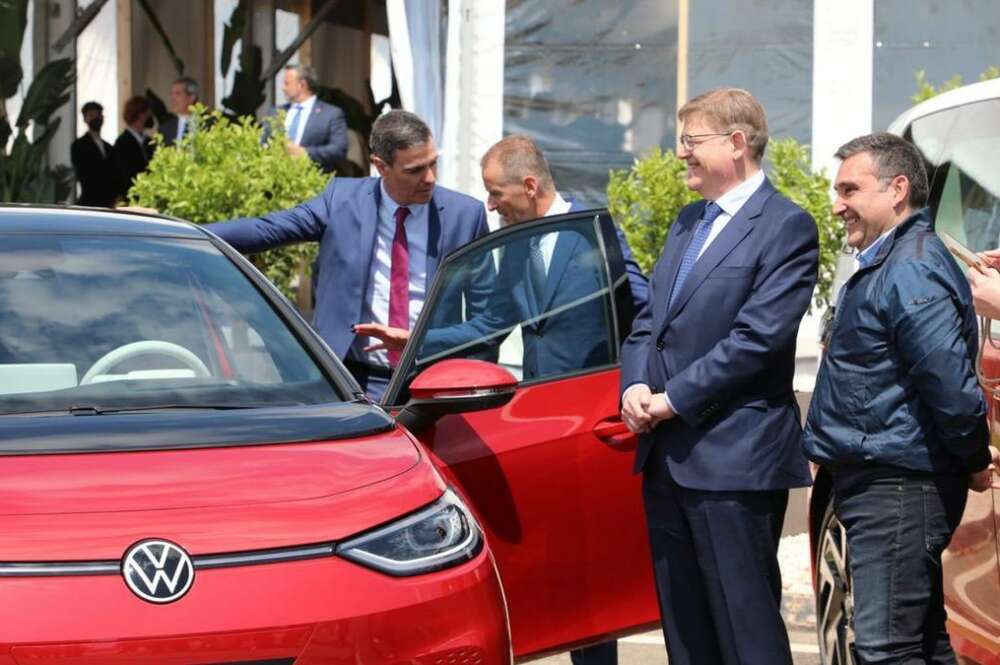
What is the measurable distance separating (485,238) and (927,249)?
1.28 meters

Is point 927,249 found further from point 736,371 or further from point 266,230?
point 266,230

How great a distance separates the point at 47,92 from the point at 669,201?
21.6ft

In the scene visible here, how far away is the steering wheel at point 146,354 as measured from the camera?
13.7 feet

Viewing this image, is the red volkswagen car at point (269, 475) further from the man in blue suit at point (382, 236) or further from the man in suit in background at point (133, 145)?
the man in suit in background at point (133, 145)

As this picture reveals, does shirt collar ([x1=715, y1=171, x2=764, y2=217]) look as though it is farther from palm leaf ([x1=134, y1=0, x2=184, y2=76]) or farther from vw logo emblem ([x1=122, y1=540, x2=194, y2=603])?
palm leaf ([x1=134, y1=0, x2=184, y2=76])

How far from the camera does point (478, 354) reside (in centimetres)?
499

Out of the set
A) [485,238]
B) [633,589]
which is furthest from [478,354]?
[633,589]

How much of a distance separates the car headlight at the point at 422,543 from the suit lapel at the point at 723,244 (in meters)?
1.04

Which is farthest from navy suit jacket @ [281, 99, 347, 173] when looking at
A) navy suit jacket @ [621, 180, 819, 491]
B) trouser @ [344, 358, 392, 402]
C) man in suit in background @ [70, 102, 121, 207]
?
navy suit jacket @ [621, 180, 819, 491]

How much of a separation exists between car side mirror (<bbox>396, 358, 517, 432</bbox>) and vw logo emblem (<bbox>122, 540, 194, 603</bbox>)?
1111 millimetres

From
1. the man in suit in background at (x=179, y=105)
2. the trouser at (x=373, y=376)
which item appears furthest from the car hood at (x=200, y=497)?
the man in suit in background at (x=179, y=105)

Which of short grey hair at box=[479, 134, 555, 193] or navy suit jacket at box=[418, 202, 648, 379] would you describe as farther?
short grey hair at box=[479, 134, 555, 193]

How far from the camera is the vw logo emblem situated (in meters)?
3.25

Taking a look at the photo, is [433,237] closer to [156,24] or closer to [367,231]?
[367,231]
